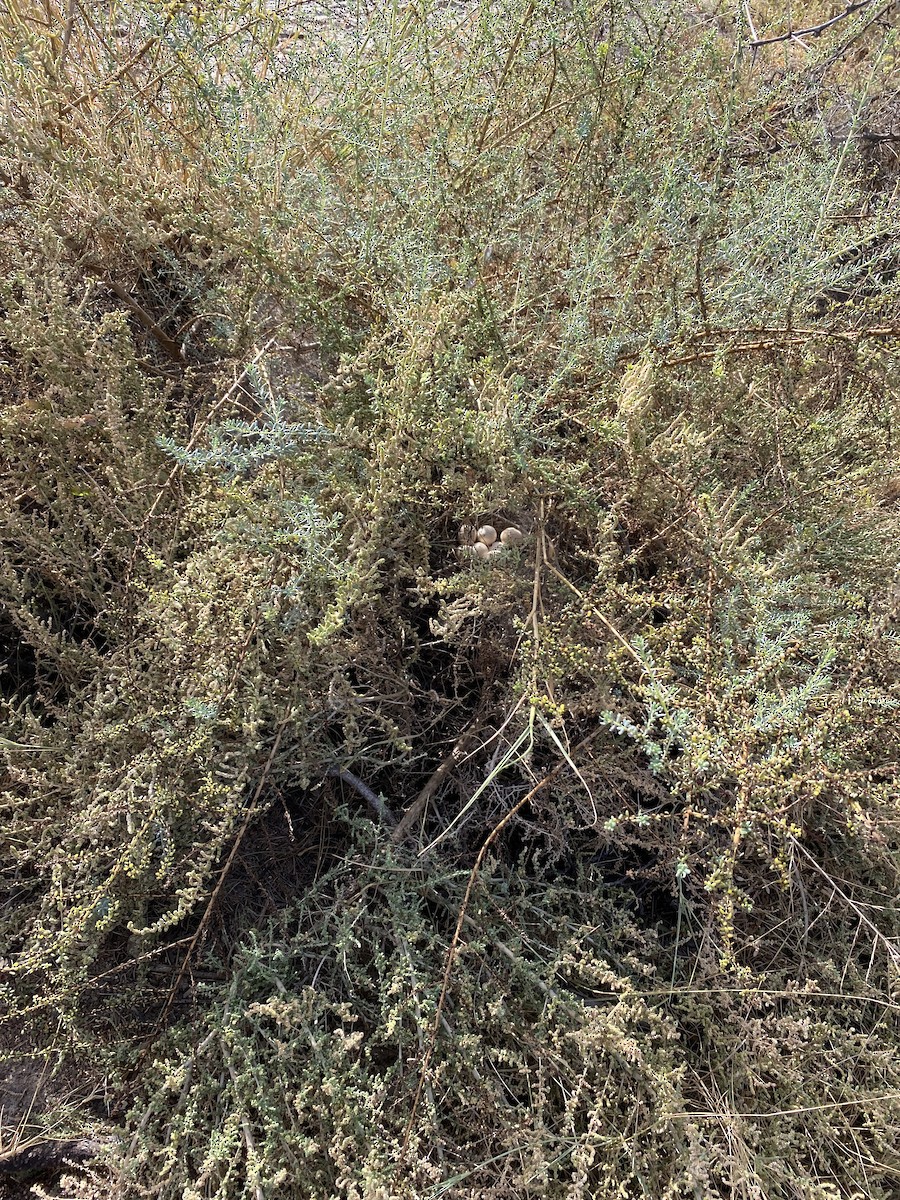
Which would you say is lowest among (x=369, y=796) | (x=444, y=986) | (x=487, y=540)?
(x=444, y=986)

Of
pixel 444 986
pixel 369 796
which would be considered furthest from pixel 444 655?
pixel 444 986

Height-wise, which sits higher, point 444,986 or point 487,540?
point 487,540

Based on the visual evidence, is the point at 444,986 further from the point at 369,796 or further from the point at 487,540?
the point at 487,540

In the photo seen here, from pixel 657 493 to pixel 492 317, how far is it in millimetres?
523

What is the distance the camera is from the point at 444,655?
1.92 metres

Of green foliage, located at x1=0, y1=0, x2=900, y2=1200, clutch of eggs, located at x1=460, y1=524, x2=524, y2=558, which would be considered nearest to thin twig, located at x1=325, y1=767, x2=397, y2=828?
green foliage, located at x1=0, y1=0, x2=900, y2=1200

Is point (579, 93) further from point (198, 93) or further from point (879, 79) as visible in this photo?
point (879, 79)

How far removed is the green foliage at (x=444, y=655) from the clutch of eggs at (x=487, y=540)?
0.04 m

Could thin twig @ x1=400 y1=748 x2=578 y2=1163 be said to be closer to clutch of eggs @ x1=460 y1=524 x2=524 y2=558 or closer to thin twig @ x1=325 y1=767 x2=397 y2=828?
thin twig @ x1=325 y1=767 x2=397 y2=828

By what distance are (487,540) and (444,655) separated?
421 millimetres

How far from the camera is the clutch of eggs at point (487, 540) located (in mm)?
1562

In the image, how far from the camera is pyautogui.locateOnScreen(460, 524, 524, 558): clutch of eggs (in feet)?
5.13

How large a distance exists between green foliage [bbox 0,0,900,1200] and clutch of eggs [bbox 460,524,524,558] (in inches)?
1.4

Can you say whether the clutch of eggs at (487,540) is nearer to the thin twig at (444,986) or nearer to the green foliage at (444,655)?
the green foliage at (444,655)
